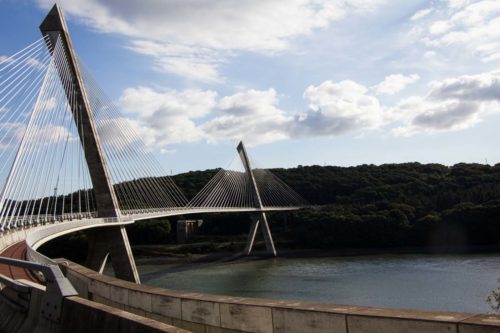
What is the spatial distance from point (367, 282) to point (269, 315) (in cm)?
3121

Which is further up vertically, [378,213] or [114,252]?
[378,213]

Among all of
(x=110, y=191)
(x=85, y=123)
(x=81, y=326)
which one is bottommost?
(x=81, y=326)

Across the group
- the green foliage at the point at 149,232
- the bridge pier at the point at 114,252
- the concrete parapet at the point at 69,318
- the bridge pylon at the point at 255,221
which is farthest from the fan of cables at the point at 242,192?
the concrete parapet at the point at 69,318

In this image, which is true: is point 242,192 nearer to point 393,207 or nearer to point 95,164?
point 393,207

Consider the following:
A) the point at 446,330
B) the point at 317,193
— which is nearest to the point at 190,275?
the point at 446,330

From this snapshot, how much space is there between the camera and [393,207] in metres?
73.9

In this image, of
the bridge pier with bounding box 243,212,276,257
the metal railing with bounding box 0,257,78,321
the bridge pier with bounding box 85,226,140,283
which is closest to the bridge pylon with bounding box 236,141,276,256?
the bridge pier with bounding box 243,212,276,257

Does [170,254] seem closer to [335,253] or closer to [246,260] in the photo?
[246,260]

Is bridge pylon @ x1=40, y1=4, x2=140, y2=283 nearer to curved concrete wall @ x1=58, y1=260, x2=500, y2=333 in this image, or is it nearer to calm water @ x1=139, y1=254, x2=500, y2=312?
calm water @ x1=139, y1=254, x2=500, y2=312

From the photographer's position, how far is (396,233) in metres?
67.4

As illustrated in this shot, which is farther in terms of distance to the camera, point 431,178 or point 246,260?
point 431,178

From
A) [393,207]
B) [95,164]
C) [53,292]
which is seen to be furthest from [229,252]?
[53,292]

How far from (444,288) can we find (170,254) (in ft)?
151

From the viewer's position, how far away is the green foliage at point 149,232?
7700 centimetres
